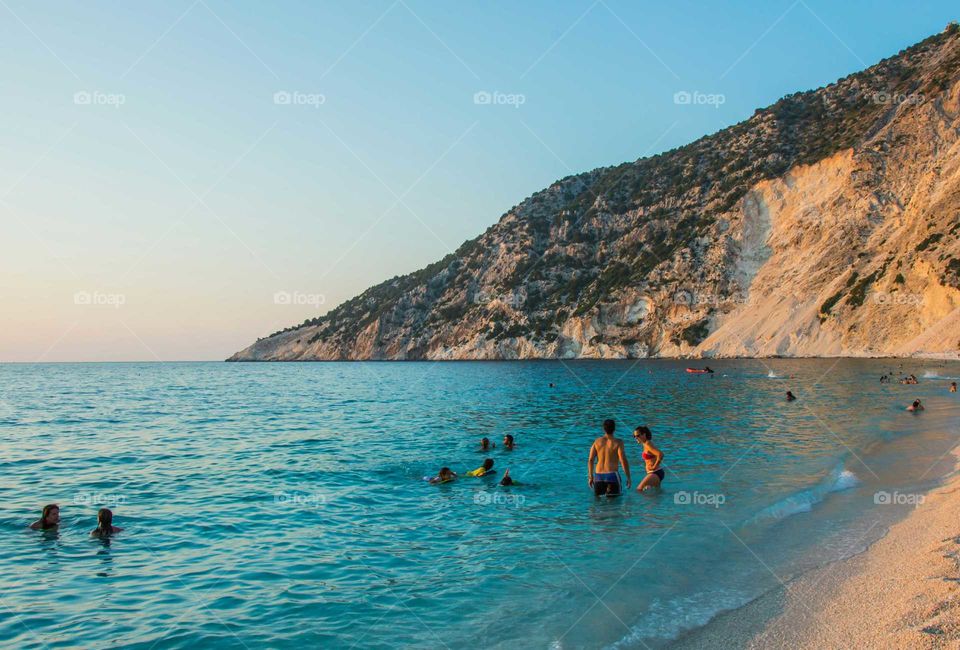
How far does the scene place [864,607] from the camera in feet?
27.2

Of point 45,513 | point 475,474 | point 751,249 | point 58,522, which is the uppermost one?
point 751,249

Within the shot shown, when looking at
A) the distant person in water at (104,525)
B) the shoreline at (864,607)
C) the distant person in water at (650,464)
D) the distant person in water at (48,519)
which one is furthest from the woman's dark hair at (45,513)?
the distant person in water at (650,464)

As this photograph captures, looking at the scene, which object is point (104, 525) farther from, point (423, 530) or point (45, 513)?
point (423, 530)

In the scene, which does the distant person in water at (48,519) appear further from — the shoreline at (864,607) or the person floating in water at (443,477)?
the shoreline at (864,607)

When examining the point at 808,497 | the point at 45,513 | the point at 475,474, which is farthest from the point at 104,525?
the point at 808,497

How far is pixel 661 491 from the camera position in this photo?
55.3 feet

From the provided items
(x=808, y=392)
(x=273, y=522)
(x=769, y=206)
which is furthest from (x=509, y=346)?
(x=273, y=522)

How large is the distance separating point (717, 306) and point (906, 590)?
96731 mm

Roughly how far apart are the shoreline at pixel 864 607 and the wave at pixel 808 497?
115 inches

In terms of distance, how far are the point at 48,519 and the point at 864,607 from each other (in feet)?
51.2

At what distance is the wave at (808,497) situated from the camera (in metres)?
13.9

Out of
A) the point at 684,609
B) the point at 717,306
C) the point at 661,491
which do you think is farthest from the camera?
the point at 717,306

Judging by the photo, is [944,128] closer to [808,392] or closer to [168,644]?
[808,392]

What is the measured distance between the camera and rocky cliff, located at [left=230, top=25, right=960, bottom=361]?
7775 cm
